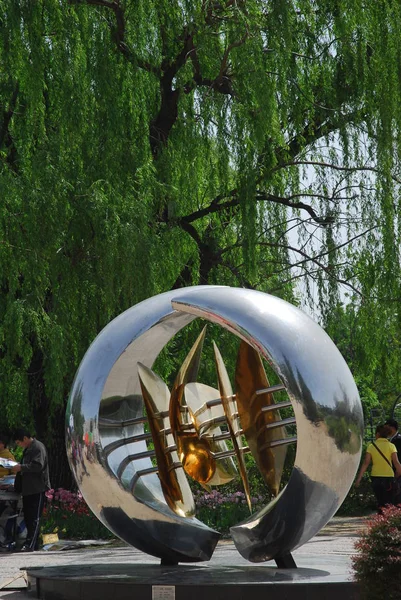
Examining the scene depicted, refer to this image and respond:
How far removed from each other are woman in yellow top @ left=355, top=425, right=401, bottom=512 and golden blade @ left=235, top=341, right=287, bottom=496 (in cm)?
385

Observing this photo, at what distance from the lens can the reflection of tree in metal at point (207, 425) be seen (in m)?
8.23

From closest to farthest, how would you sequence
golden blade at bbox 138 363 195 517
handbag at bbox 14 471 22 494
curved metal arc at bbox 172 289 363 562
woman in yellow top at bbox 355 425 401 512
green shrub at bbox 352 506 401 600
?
1. green shrub at bbox 352 506 401 600
2. curved metal arc at bbox 172 289 363 562
3. golden blade at bbox 138 363 195 517
4. woman in yellow top at bbox 355 425 401 512
5. handbag at bbox 14 471 22 494

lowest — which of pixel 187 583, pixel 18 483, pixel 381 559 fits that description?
pixel 187 583

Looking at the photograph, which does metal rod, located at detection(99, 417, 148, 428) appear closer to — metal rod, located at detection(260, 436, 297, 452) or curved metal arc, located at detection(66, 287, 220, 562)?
curved metal arc, located at detection(66, 287, 220, 562)

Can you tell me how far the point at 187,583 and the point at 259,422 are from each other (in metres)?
1.46

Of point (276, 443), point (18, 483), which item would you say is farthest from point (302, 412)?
point (18, 483)

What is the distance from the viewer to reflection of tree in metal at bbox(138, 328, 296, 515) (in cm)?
823

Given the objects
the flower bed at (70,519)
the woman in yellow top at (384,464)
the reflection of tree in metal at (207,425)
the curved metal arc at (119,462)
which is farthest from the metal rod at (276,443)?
the flower bed at (70,519)

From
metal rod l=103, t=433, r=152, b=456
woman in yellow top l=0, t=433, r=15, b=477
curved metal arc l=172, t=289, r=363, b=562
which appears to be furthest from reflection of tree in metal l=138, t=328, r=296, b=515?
woman in yellow top l=0, t=433, r=15, b=477

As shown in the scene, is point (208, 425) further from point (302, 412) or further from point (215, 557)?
point (215, 557)

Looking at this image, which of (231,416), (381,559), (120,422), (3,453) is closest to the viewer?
(381,559)

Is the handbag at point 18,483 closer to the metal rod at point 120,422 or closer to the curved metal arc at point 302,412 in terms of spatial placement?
the metal rod at point 120,422

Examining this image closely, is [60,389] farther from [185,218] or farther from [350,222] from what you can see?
[350,222]

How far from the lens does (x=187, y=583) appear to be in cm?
729
